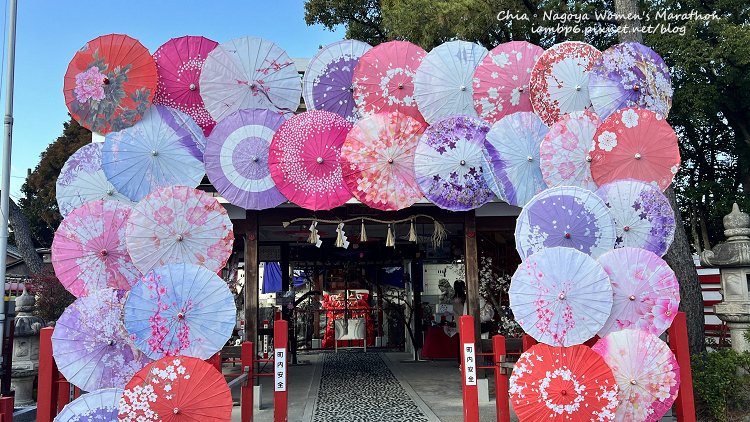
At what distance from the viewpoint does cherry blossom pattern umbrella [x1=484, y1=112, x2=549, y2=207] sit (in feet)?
24.4

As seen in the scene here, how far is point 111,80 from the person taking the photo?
723cm

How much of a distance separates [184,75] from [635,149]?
19.7 ft

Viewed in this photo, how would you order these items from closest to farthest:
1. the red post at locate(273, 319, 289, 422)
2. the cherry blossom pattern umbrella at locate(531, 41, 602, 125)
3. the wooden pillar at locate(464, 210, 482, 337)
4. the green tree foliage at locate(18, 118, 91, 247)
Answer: the red post at locate(273, 319, 289, 422)
the cherry blossom pattern umbrella at locate(531, 41, 602, 125)
the wooden pillar at locate(464, 210, 482, 337)
the green tree foliage at locate(18, 118, 91, 247)

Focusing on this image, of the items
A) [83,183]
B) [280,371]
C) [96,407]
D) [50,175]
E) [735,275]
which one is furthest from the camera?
[50,175]

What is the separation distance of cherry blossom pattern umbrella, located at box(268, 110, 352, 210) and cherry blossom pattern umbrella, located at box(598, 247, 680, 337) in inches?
136

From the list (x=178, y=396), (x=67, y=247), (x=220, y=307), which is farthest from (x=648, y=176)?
(x=67, y=247)

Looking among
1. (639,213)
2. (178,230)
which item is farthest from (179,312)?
(639,213)

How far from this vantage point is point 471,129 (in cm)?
759

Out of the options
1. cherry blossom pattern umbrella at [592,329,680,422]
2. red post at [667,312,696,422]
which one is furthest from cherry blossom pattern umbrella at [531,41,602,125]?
cherry blossom pattern umbrella at [592,329,680,422]

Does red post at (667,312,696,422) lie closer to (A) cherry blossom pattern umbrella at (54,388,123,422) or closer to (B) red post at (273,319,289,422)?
(B) red post at (273,319,289,422)

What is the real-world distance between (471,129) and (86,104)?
5.04 m

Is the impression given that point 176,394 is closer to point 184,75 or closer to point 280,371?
point 280,371

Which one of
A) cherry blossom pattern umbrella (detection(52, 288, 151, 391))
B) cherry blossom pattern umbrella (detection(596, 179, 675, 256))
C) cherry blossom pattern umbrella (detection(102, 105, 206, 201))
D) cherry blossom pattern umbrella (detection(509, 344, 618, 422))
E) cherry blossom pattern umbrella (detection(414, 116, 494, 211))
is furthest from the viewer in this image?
cherry blossom pattern umbrella (detection(414, 116, 494, 211))

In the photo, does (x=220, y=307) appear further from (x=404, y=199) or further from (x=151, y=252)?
(x=404, y=199)
